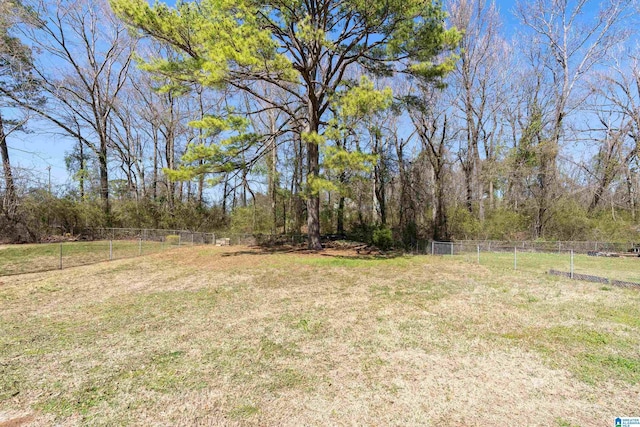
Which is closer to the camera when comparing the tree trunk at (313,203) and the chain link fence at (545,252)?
the tree trunk at (313,203)

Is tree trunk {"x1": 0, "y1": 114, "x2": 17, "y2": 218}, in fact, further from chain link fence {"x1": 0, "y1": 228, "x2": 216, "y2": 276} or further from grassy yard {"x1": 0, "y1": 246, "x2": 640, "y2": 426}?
grassy yard {"x1": 0, "y1": 246, "x2": 640, "y2": 426}

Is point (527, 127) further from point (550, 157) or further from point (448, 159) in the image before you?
point (448, 159)

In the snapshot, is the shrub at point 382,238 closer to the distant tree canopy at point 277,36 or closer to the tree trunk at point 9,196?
the distant tree canopy at point 277,36

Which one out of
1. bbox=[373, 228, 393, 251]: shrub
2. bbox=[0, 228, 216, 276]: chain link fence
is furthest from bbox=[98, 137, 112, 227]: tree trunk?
bbox=[373, 228, 393, 251]: shrub

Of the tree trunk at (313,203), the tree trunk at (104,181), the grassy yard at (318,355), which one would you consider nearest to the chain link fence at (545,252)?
the tree trunk at (313,203)

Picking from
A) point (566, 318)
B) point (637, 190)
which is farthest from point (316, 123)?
point (637, 190)

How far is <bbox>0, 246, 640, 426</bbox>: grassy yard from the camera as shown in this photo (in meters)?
2.52

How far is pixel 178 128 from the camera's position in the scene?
2452cm

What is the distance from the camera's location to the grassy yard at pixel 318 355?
2.52 m

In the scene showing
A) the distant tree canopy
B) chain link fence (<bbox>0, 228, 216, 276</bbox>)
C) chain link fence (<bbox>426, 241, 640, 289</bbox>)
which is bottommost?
chain link fence (<bbox>426, 241, 640, 289</bbox>)

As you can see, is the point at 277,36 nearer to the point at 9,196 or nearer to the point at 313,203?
the point at 313,203

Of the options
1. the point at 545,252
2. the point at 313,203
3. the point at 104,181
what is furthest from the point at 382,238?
the point at 104,181

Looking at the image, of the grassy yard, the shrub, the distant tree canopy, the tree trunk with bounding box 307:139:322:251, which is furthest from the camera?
the shrub

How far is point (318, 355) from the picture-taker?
11.7 feet
